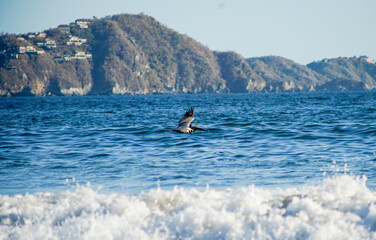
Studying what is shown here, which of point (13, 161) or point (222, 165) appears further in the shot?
point (13, 161)

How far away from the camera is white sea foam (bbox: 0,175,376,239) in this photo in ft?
22.6

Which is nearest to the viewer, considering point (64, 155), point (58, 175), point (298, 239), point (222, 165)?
point (298, 239)

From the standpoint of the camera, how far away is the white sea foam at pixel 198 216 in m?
6.89

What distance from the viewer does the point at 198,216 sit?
7270 mm

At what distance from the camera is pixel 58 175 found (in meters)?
11.3

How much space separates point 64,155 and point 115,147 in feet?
7.83

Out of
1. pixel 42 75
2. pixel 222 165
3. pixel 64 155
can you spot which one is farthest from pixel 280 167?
pixel 42 75

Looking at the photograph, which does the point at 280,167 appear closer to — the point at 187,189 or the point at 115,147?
the point at 187,189

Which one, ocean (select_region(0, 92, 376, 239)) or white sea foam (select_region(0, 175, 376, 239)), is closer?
white sea foam (select_region(0, 175, 376, 239))

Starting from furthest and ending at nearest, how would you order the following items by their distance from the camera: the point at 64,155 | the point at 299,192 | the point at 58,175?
the point at 64,155 < the point at 58,175 < the point at 299,192

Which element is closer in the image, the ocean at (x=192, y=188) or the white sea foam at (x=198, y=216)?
the white sea foam at (x=198, y=216)

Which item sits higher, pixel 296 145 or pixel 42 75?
pixel 42 75

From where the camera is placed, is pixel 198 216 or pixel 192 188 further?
pixel 192 188

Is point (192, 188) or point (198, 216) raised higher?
point (192, 188)
